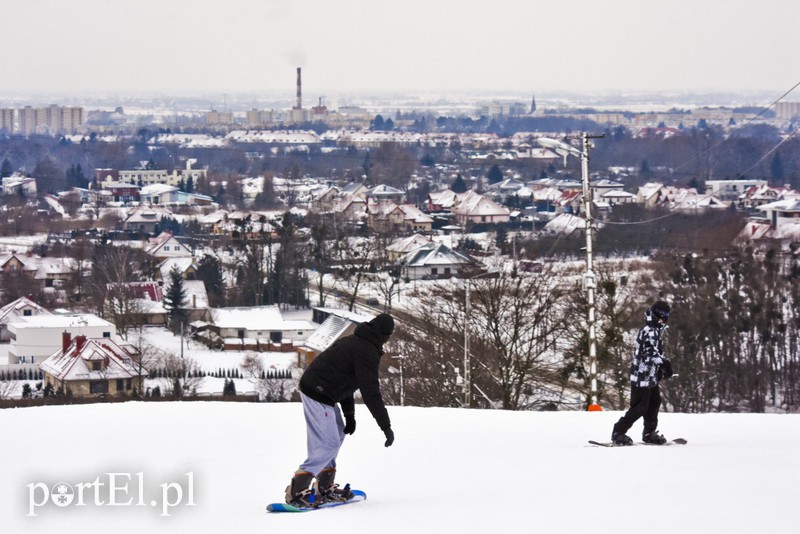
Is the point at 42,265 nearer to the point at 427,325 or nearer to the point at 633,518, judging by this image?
the point at 427,325

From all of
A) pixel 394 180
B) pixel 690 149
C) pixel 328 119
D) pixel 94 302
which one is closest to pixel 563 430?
pixel 94 302

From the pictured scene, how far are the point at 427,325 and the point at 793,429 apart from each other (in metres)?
9.73

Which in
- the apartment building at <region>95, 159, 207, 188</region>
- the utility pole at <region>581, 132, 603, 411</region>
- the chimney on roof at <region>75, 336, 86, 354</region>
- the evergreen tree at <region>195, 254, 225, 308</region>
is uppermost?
the utility pole at <region>581, 132, 603, 411</region>

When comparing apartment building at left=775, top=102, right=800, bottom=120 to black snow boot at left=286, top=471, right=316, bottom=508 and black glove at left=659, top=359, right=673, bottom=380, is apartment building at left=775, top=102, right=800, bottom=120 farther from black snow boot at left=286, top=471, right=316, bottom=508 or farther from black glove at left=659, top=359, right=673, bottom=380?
black snow boot at left=286, top=471, right=316, bottom=508

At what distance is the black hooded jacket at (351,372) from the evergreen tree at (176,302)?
828 inches

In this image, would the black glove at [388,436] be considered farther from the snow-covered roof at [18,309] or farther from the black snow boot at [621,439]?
the snow-covered roof at [18,309]

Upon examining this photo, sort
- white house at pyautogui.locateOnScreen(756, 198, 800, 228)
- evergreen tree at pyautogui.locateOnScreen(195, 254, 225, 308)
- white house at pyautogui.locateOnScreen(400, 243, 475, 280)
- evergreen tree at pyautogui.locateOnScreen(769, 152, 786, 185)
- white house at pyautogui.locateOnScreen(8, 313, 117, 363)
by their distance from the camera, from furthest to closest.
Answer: evergreen tree at pyautogui.locateOnScreen(769, 152, 786, 185)
white house at pyautogui.locateOnScreen(756, 198, 800, 228)
white house at pyautogui.locateOnScreen(400, 243, 475, 280)
evergreen tree at pyautogui.locateOnScreen(195, 254, 225, 308)
white house at pyautogui.locateOnScreen(8, 313, 117, 363)

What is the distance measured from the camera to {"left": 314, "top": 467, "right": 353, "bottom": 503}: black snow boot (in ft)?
13.5

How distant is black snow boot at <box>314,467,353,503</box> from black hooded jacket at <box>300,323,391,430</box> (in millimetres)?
230

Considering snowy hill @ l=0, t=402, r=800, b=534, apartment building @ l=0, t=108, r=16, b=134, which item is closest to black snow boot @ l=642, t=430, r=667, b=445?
snowy hill @ l=0, t=402, r=800, b=534

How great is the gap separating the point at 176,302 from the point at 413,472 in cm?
2235

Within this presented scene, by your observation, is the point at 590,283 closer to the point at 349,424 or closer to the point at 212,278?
the point at 349,424

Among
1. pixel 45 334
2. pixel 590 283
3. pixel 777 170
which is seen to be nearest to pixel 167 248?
pixel 45 334

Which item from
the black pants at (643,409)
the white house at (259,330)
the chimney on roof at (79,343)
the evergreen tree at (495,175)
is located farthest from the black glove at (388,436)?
the evergreen tree at (495,175)
